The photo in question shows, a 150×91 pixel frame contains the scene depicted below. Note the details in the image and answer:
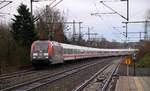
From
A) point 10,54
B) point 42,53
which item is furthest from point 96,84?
point 10,54

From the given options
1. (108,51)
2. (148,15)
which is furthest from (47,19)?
(108,51)

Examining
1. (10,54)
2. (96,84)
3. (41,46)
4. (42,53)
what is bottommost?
(96,84)

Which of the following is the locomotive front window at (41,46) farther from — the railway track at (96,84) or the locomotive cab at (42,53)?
the railway track at (96,84)

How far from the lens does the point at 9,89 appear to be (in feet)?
67.7

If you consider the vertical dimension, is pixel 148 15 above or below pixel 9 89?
above

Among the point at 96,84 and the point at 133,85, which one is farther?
the point at 96,84

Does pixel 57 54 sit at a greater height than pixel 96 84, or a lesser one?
greater

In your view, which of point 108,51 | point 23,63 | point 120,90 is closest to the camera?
point 120,90

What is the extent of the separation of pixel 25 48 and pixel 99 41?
11461cm

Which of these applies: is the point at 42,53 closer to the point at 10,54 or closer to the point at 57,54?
the point at 10,54

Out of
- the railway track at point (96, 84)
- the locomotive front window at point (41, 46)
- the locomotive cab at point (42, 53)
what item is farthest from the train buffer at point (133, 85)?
the locomotive front window at point (41, 46)

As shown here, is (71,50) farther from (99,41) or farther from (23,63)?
(99,41)

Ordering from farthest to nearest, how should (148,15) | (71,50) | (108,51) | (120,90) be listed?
1. (108,51)
2. (148,15)
3. (71,50)
4. (120,90)

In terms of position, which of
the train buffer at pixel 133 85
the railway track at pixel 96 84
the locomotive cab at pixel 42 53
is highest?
the locomotive cab at pixel 42 53
